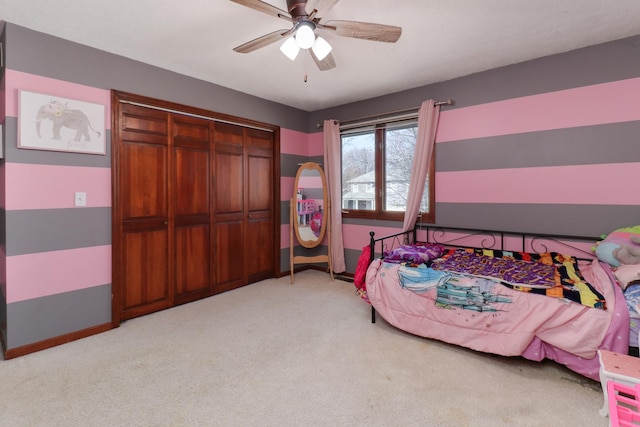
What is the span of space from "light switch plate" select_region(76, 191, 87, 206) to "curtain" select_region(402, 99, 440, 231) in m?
3.21

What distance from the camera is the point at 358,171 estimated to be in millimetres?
4301

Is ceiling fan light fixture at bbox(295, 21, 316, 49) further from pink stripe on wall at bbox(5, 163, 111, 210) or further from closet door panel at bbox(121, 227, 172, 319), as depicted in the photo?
closet door panel at bbox(121, 227, 172, 319)

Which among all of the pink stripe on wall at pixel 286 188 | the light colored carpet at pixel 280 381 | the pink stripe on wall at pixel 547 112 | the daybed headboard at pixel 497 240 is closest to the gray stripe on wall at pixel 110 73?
the pink stripe on wall at pixel 286 188

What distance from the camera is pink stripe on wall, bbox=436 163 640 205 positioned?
2.55m

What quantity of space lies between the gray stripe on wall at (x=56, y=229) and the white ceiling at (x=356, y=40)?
1.43 m

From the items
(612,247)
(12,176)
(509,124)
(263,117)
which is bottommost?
(612,247)

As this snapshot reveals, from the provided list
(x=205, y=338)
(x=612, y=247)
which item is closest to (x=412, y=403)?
(x=205, y=338)

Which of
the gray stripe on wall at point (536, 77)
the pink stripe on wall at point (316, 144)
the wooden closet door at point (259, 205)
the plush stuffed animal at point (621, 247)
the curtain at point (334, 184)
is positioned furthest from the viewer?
the pink stripe on wall at point (316, 144)

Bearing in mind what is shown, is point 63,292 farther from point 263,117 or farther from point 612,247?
point 612,247

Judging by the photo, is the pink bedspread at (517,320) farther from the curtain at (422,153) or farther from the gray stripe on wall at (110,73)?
the gray stripe on wall at (110,73)

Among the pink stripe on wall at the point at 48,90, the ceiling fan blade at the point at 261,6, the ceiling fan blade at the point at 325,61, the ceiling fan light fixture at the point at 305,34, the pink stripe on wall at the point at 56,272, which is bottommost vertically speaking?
the pink stripe on wall at the point at 56,272

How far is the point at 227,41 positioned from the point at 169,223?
1.87 metres

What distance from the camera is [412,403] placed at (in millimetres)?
1810

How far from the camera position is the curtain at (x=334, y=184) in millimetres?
4324
